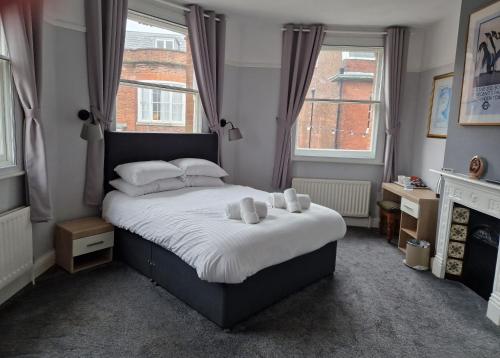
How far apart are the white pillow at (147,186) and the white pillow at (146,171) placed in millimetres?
49

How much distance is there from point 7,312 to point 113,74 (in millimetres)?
2131

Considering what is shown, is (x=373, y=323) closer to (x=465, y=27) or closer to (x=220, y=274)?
(x=220, y=274)

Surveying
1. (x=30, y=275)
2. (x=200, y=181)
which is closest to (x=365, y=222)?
(x=200, y=181)

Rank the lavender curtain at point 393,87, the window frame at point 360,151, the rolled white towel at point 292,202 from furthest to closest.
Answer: the window frame at point 360,151 < the lavender curtain at point 393,87 < the rolled white towel at point 292,202

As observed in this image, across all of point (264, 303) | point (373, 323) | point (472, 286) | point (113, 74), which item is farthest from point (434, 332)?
point (113, 74)

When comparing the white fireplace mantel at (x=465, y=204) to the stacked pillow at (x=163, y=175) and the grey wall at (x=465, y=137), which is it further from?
the stacked pillow at (x=163, y=175)

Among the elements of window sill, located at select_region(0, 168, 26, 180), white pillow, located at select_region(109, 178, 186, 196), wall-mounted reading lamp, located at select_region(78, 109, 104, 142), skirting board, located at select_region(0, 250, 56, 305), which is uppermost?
wall-mounted reading lamp, located at select_region(78, 109, 104, 142)

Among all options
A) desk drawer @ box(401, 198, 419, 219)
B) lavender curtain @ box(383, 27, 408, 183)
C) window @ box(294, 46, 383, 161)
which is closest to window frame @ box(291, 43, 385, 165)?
window @ box(294, 46, 383, 161)

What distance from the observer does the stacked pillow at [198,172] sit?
3.78m

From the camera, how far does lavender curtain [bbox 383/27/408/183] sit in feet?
14.3

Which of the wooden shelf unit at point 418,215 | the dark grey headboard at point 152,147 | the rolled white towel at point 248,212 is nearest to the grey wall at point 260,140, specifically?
the dark grey headboard at point 152,147

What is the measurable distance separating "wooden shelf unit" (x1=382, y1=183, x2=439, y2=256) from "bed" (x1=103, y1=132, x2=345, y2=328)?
103 cm

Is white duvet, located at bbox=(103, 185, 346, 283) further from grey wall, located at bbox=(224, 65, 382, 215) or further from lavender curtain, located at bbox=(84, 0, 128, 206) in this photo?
grey wall, located at bbox=(224, 65, 382, 215)

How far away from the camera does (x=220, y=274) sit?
2.18 metres
